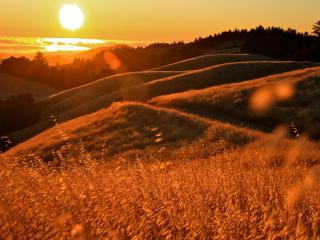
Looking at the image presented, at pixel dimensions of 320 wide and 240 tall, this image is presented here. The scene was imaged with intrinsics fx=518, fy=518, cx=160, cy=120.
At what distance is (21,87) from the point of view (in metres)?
113

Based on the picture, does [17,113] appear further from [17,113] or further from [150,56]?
[150,56]

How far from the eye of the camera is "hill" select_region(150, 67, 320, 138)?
109 ft

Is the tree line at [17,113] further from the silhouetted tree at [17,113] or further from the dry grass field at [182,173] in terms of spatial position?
the dry grass field at [182,173]

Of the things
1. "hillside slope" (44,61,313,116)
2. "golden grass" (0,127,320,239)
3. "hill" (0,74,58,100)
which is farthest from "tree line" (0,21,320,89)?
"golden grass" (0,127,320,239)

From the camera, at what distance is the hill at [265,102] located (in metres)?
33.2

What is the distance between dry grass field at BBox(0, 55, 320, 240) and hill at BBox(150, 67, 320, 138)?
95 mm

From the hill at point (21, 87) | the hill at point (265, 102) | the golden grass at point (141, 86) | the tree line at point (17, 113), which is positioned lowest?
the hill at point (21, 87)

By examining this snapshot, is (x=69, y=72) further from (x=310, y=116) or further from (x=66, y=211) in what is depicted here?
(x=66, y=211)

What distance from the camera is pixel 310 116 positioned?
3234cm

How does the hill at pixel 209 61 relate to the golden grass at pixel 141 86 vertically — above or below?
below

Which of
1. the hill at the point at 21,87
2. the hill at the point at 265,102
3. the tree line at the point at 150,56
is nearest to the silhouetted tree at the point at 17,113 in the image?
the hill at the point at 265,102

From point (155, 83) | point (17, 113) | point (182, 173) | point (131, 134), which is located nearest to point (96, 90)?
point (17, 113)

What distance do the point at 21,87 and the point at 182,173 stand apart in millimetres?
107786

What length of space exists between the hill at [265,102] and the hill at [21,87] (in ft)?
218
